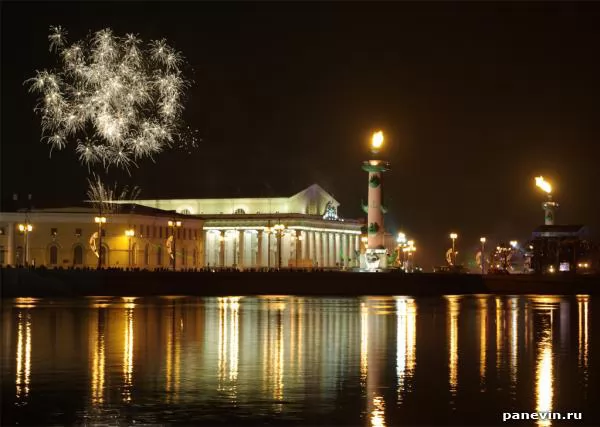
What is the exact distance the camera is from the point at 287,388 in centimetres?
2739

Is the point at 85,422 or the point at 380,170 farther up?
the point at 380,170

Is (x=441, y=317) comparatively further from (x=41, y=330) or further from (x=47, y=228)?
(x=47, y=228)

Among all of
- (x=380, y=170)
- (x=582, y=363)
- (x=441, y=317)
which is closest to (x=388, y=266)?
(x=380, y=170)

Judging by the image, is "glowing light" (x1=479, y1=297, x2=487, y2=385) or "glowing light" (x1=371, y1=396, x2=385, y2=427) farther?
"glowing light" (x1=479, y1=297, x2=487, y2=385)

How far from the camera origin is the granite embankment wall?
79.5 meters

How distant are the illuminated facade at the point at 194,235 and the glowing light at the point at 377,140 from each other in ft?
37.1

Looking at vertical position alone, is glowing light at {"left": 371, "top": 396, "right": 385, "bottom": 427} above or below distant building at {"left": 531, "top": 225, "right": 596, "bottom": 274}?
below

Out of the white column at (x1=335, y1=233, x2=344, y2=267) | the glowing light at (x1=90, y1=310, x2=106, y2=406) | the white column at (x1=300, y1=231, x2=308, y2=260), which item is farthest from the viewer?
the white column at (x1=335, y1=233, x2=344, y2=267)

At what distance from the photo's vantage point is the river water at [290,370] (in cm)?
2434

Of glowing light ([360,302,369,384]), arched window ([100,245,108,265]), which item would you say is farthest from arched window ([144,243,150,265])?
glowing light ([360,302,369,384])

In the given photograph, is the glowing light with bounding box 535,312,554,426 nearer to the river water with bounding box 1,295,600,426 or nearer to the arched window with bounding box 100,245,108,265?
the river water with bounding box 1,295,600,426

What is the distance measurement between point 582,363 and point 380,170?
74.1 metres

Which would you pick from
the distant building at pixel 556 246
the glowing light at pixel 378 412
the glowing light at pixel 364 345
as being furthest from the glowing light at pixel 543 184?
the glowing light at pixel 378 412

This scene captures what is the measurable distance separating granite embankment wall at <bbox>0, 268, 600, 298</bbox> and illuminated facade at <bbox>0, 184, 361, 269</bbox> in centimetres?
1704
